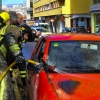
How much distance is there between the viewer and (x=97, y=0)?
38.8 metres

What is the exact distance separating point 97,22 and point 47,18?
31.1 metres

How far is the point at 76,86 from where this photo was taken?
142 inches

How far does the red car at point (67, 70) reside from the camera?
348cm

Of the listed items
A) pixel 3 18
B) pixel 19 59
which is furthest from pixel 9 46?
pixel 3 18

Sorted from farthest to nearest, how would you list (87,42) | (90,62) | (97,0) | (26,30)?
1. (97,0)
2. (26,30)
3. (87,42)
4. (90,62)

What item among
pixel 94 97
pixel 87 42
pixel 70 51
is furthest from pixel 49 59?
pixel 94 97

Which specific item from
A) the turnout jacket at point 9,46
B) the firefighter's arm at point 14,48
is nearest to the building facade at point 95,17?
the turnout jacket at point 9,46

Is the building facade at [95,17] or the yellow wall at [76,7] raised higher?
the yellow wall at [76,7]

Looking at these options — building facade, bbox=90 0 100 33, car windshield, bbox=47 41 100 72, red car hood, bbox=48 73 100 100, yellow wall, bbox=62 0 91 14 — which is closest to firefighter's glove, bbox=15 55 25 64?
car windshield, bbox=47 41 100 72

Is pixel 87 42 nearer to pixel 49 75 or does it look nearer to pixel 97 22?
pixel 49 75

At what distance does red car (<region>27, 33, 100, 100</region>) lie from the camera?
348cm

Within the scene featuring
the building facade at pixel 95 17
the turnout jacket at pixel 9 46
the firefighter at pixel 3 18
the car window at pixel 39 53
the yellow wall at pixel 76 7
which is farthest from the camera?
the yellow wall at pixel 76 7

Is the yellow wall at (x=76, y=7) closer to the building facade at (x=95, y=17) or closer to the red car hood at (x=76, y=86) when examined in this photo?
the building facade at (x=95, y=17)

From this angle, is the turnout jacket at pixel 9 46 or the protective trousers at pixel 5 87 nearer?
the protective trousers at pixel 5 87
